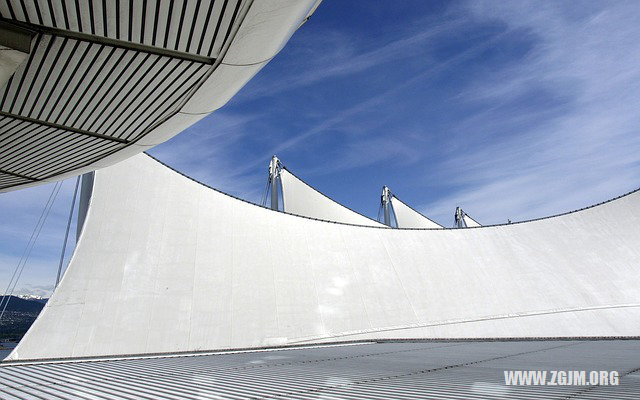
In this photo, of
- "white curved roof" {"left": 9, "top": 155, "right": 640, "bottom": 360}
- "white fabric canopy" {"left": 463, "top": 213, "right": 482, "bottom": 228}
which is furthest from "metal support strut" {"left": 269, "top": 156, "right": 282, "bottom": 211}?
"white fabric canopy" {"left": 463, "top": 213, "right": 482, "bottom": 228}

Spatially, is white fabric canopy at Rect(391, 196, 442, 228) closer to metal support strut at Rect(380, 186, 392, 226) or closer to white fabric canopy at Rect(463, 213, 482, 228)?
metal support strut at Rect(380, 186, 392, 226)

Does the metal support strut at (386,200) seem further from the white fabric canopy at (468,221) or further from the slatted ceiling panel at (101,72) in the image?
the slatted ceiling panel at (101,72)

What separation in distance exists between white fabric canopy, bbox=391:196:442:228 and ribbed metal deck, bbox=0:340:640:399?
27.6 metres

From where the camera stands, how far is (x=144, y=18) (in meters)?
3.40

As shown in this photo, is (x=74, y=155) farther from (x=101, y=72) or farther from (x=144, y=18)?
(x=144, y=18)

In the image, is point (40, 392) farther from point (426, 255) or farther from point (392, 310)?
point (426, 255)

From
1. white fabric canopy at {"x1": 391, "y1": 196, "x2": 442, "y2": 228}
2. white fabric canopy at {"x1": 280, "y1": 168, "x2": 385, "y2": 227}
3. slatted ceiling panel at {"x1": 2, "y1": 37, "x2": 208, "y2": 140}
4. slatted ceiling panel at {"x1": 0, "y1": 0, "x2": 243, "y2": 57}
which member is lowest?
slatted ceiling panel at {"x1": 0, "y1": 0, "x2": 243, "y2": 57}

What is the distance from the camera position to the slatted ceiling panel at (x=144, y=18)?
3223mm

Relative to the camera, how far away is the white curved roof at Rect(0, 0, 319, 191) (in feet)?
10.8

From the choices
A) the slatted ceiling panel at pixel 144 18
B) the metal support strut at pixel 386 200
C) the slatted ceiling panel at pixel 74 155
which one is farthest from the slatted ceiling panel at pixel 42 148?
the metal support strut at pixel 386 200

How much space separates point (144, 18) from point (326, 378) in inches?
164

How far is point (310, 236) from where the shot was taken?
55.2 ft

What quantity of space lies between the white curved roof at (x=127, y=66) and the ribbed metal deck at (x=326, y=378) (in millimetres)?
3035

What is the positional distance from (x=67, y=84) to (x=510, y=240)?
64.5 ft
